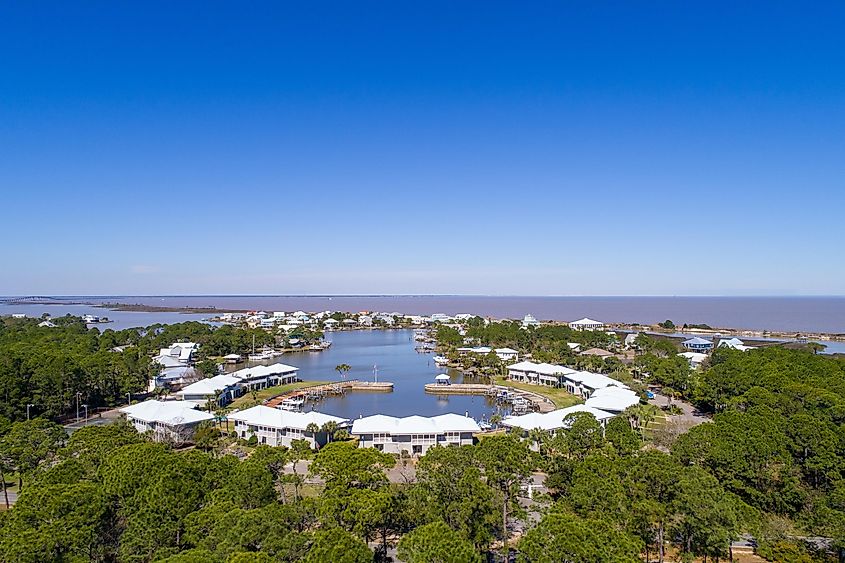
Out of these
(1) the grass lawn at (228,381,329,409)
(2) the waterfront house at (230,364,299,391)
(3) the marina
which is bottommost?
(3) the marina

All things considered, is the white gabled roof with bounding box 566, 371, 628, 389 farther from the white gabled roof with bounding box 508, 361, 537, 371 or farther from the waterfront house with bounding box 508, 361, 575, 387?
the white gabled roof with bounding box 508, 361, 537, 371

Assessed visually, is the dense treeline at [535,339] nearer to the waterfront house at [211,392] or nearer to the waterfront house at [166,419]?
the waterfront house at [211,392]

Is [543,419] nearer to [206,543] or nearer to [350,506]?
[350,506]

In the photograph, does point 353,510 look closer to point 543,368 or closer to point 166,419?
point 166,419

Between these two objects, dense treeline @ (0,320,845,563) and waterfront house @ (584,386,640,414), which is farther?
waterfront house @ (584,386,640,414)

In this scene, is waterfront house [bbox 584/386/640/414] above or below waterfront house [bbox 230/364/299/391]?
above

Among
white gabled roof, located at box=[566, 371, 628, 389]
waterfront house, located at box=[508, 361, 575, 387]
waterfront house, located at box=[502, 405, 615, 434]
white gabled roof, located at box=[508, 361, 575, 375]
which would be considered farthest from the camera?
white gabled roof, located at box=[508, 361, 575, 375]

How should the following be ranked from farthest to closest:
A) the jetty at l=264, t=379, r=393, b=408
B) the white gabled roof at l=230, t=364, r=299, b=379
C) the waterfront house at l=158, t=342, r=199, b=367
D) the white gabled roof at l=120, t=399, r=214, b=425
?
the waterfront house at l=158, t=342, r=199, b=367, the white gabled roof at l=230, t=364, r=299, b=379, the jetty at l=264, t=379, r=393, b=408, the white gabled roof at l=120, t=399, r=214, b=425

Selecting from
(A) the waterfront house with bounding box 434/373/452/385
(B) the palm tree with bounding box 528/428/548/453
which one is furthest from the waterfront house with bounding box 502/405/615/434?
(A) the waterfront house with bounding box 434/373/452/385
